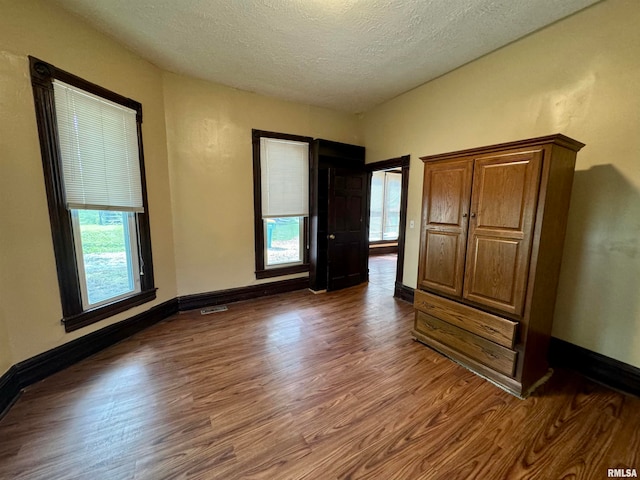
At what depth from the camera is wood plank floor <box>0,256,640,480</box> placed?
52.7 inches

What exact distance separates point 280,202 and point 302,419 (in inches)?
111

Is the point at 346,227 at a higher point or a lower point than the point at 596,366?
higher

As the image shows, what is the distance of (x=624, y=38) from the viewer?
71.8 inches

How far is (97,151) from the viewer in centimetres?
229

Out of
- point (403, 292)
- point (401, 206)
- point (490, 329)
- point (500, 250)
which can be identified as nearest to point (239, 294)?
point (403, 292)

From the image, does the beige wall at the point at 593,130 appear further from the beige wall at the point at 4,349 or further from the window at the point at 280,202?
the beige wall at the point at 4,349

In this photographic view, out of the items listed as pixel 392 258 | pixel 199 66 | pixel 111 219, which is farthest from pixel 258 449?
pixel 392 258

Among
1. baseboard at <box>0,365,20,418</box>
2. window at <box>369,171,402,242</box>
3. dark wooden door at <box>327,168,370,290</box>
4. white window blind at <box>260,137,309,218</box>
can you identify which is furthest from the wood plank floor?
window at <box>369,171,402,242</box>

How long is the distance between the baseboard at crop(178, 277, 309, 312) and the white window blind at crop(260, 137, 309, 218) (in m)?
1.08

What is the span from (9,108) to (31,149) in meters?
0.27

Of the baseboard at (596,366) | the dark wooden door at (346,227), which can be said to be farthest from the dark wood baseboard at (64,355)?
the baseboard at (596,366)

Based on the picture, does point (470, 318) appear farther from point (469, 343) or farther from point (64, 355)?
point (64, 355)

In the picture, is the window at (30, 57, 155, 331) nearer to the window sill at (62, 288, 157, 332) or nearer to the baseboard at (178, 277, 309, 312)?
the window sill at (62, 288, 157, 332)

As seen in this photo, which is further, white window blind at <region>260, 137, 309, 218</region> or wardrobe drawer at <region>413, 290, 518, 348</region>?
white window blind at <region>260, 137, 309, 218</region>
